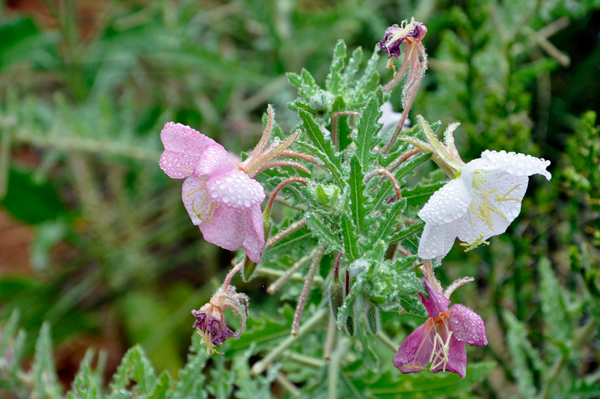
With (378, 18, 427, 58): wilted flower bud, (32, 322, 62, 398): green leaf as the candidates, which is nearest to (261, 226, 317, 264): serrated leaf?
(378, 18, 427, 58): wilted flower bud

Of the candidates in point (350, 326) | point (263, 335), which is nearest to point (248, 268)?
point (350, 326)

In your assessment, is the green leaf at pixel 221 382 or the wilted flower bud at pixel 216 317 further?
the green leaf at pixel 221 382

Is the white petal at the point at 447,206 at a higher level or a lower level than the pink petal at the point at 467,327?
higher

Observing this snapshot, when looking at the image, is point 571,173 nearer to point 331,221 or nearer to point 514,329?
point 514,329

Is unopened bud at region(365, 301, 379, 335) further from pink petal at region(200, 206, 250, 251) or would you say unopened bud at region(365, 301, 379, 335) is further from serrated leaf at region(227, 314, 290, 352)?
serrated leaf at region(227, 314, 290, 352)

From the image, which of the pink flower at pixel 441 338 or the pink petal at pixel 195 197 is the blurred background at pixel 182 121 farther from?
the pink petal at pixel 195 197

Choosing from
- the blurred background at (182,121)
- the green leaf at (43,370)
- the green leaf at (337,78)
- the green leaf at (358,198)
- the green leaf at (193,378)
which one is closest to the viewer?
the green leaf at (358,198)

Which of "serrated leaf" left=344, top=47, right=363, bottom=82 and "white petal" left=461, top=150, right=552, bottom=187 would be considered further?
"serrated leaf" left=344, top=47, right=363, bottom=82

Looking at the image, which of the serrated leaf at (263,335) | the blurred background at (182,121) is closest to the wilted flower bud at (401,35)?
the serrated leaf at (263,335)
